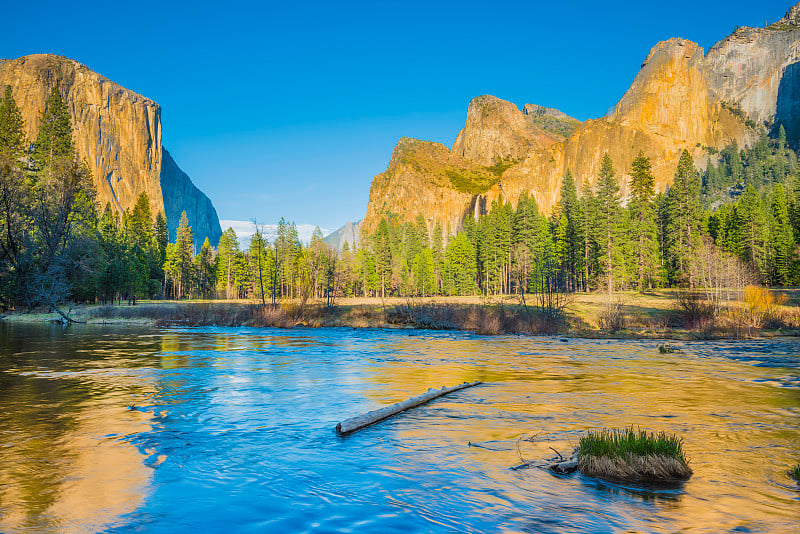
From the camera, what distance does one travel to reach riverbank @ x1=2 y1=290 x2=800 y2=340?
97.9 ft

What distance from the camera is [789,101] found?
196 m

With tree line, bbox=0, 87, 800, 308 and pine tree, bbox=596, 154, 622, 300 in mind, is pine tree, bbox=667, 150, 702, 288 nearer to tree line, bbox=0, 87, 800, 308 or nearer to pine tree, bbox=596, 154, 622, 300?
tree line, bbox=0, 87, 800, 308

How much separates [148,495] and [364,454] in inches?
121

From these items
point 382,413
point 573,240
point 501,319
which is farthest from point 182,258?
point 382,413

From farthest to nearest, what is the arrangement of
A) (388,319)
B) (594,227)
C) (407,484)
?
(594,227), (388,319), (407,484)

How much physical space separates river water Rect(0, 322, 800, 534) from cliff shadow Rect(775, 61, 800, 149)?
8798 inches

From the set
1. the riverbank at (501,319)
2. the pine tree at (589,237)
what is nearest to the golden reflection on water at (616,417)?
the riverbank at (501,319)

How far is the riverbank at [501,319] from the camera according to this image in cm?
2984

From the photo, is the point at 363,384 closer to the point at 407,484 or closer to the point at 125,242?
the point at 407,484

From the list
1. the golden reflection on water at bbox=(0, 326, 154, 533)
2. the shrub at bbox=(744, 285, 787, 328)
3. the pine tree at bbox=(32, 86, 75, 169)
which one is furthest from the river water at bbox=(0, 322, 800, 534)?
the pine tree at bbox=(32, 86, 75, 169)

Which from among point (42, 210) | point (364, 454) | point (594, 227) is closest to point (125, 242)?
point (42, 210)

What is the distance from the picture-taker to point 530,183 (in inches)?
7613

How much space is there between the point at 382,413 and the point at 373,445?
4.97ft

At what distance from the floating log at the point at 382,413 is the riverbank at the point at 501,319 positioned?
20069 mm
